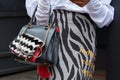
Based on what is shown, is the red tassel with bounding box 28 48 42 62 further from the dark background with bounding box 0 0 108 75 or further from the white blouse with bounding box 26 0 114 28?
the dark background with bounding box 0 0 108 75

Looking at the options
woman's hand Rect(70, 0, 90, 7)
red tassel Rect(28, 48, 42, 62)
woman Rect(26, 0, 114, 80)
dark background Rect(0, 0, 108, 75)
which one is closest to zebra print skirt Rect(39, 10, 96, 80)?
woman Rect(26, 0, 114, 80)

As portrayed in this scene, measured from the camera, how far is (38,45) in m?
2.55

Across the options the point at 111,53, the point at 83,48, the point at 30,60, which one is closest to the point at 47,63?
the point at 30,60

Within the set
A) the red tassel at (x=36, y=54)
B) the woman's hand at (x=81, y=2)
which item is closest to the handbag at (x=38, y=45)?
the red tassel at (x=36, y=54)

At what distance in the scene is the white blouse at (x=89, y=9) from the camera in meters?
2.65

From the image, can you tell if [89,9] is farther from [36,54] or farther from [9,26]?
[9,26]

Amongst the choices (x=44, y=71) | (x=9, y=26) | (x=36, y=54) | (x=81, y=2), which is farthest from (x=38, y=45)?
(x=9, y=26)

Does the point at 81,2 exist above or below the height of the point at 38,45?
above

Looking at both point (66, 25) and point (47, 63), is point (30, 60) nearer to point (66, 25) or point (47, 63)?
point (47, 63)

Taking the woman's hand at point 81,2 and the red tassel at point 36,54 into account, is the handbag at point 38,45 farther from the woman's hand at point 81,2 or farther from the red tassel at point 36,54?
the woman's hand at point 81,2

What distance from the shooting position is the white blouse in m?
2.65

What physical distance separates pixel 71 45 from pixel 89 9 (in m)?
0.31

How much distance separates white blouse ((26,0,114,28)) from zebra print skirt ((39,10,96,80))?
55 mm

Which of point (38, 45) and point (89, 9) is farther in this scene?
point (89, 9)
